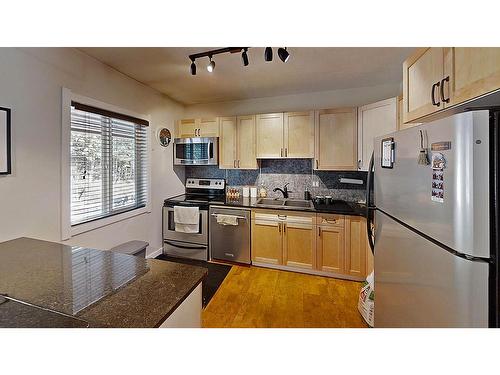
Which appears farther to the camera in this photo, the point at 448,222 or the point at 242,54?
the point at 242,54

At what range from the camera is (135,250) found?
2162 millimetres

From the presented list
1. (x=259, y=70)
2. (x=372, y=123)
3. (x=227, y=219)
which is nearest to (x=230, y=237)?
(x=227, y=219)

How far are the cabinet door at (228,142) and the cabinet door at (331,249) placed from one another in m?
1.47

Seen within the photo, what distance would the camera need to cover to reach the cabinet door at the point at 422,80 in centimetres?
101

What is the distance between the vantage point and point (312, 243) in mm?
2441

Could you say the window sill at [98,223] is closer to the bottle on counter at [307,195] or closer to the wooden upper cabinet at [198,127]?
the wooden upper cabinet at [198,127]

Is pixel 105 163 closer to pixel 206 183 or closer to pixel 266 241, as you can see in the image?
pixel 206 183

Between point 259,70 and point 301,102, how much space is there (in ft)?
3.06

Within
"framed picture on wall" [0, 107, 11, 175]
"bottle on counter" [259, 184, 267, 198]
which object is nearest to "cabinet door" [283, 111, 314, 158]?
"bottle on counter" [259, 184, 267, 198]

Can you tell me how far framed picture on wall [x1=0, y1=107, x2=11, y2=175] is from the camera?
1.29 m

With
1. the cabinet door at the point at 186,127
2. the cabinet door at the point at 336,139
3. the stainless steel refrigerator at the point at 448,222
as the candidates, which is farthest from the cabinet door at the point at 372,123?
the cabinet door at the point at 186,127
